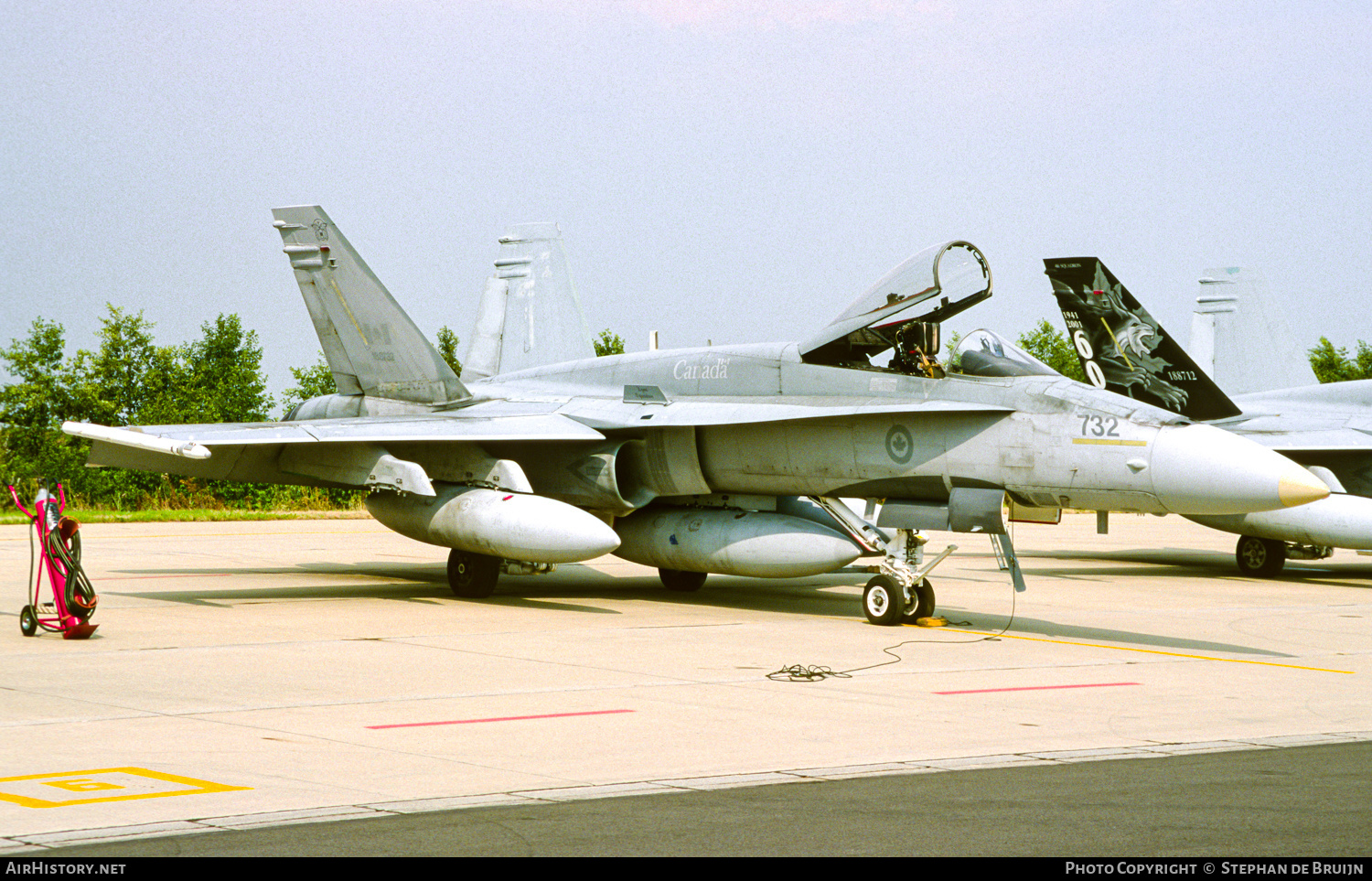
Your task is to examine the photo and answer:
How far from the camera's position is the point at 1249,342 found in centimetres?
2458

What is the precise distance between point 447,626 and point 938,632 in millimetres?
4334

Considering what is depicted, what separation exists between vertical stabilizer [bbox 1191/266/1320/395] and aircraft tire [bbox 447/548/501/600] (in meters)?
14.1

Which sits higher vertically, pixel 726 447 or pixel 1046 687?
pixel 726 447

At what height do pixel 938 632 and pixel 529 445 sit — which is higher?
pixel 529 445

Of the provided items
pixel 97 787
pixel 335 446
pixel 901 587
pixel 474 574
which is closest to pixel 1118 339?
pixel 901 587

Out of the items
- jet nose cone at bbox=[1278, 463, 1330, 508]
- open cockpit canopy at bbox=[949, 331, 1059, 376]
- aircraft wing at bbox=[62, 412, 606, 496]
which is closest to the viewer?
jet nose cone at bbox=[1278, 463, 1330, 508]

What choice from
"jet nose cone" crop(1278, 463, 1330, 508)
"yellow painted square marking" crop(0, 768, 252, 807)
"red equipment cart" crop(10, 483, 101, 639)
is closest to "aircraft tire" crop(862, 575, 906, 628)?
"jet nose cone" crop(1278, 463, 1330, 508)

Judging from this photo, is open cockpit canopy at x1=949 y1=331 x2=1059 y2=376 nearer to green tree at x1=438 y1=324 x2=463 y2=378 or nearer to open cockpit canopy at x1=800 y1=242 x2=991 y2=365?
open cockpit canopy at x1=800 y1=242 x2=991 y2=365

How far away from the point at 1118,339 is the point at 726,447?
31.8 ft

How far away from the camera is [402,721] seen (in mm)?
7848

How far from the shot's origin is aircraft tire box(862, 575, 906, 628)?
41.9 feet

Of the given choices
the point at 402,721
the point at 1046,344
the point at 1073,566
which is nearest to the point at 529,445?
the point at 402,721

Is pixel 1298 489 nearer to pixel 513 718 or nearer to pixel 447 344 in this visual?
pixel 513 718

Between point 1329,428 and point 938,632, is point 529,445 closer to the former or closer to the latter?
point 938,632
